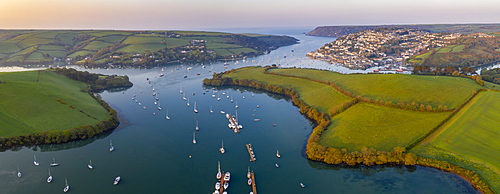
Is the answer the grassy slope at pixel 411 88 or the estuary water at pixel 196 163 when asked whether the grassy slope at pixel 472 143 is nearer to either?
the estuary water at pixel 196 163

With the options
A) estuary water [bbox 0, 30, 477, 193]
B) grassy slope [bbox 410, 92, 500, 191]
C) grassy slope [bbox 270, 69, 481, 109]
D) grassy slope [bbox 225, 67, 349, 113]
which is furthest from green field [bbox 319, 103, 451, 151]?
grassy slope [bbox 225, 67, 349, 113]

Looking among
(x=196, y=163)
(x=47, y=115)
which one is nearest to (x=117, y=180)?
(x=196, y=163)

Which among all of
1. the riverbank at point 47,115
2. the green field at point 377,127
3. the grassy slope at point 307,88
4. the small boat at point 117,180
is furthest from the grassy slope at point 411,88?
the riverbank at point 47,115

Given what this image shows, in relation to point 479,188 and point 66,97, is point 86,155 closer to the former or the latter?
point 66,97

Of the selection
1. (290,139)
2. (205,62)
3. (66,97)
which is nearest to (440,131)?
(290,139)

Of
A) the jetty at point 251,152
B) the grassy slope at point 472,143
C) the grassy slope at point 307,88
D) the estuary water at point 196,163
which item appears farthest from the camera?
the grassy slope at point 307,88

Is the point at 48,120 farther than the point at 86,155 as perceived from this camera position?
Yes
